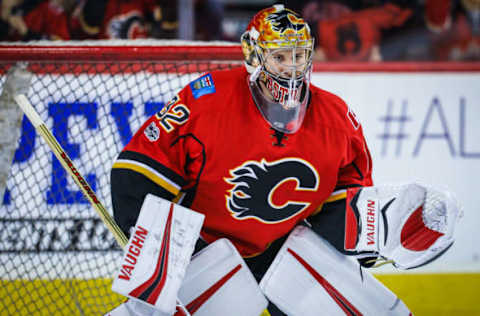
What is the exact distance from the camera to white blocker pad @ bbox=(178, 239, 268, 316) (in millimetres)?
1479

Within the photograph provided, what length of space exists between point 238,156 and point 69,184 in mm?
1083

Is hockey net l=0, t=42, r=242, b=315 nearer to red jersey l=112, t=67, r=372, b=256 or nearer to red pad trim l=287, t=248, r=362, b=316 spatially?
red jersey l=112, t=67, r=372, b=256

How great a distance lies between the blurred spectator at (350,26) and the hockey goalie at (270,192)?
1863 mm

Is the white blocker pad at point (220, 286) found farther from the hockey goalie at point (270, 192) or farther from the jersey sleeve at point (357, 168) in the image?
the jersey sleeve at point (357, 168)

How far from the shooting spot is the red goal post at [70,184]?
7.23 ft

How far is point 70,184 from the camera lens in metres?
2.28

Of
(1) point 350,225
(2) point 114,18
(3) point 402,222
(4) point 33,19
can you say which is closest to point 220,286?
(1) point 350,225

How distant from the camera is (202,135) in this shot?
1468 mm

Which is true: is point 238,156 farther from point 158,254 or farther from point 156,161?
point 158,254

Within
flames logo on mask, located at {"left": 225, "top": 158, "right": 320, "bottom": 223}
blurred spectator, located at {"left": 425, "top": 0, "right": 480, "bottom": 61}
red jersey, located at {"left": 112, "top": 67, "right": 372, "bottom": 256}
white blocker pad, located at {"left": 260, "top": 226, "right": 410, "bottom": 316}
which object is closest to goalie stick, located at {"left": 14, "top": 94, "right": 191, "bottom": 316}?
red jersey, located at {"left": 112, "top": 67, "right": 372, "bottom": 256}

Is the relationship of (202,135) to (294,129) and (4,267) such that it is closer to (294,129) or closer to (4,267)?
(294,129)

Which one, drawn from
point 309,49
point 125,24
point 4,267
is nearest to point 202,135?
point 309,49

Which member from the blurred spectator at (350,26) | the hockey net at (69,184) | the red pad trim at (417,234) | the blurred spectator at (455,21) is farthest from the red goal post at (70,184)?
the blurred spectator at (455,21)

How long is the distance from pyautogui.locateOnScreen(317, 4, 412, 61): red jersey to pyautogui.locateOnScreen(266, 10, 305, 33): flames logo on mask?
6.26ft
